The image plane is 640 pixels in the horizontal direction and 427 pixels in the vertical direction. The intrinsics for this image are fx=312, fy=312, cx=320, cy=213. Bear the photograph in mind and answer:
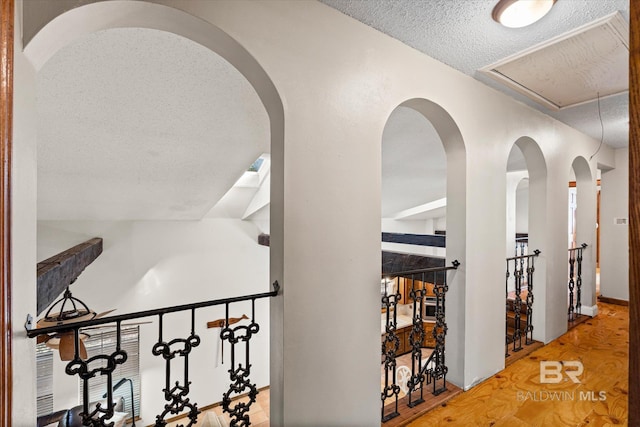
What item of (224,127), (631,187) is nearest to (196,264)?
(224,127)

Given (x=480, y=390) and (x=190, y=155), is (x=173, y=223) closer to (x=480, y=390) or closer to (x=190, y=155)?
(x=190, y=155)

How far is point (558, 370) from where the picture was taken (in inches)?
98.5

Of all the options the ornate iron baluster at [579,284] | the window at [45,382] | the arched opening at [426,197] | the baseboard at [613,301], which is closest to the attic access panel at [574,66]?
the arched opening at [426,197]

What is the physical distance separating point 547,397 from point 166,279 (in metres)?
4.56

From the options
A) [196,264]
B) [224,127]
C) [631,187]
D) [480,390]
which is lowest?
[480,390]

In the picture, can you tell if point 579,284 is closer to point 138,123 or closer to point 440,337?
point 440,337

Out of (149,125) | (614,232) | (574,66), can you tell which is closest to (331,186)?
(149,125)

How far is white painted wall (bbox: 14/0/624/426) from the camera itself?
4.72 feet

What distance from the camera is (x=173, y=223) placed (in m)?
4.70

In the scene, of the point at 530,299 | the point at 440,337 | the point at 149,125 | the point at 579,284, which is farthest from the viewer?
the point at 579,284

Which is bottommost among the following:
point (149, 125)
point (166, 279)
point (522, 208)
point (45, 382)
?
point (45, 382)

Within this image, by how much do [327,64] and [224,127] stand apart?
1323mm

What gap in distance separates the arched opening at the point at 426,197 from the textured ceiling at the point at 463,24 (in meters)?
0.35

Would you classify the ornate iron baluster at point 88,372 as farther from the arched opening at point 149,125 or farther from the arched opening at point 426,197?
the arched opening at point 426,197
